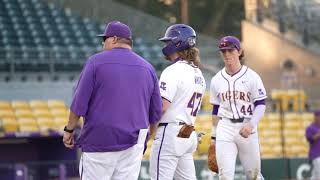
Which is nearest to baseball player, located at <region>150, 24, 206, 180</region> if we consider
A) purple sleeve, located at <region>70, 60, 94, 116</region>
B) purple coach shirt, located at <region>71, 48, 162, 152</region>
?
purple coach shirt, located at <region>71, 48, 162, 152</region>

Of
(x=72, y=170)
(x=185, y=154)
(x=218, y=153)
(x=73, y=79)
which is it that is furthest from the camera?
(x=73, y=79)

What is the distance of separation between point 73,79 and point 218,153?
11.4 meters

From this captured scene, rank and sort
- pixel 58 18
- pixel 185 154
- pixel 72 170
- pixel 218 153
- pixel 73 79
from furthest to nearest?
1. pixel 58 18
2. pixel 73 79
3. pixel 72 170
4. pixel 218 153
5. pixel 185 154

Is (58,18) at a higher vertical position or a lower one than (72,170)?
higher

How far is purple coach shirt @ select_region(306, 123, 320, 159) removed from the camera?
15.8m

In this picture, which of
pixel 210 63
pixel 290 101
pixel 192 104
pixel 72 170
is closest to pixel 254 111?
pixel 192 104

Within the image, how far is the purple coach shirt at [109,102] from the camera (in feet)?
21.6

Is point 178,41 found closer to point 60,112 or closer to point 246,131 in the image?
point 246,131

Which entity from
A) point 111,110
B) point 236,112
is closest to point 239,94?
point 236,112

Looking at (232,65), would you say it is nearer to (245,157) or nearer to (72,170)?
(245,157)

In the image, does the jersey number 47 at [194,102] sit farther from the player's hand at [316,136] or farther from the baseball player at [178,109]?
the player's hand at [316,136]

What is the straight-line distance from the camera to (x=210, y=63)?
20.5 m

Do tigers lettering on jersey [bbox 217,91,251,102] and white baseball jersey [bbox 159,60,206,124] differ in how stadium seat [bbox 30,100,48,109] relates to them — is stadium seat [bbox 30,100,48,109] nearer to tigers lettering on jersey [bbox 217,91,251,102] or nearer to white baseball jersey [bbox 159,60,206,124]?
tigers lettering on jersey [bbox 217,91,251,102]

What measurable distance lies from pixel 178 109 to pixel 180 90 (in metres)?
0.18
